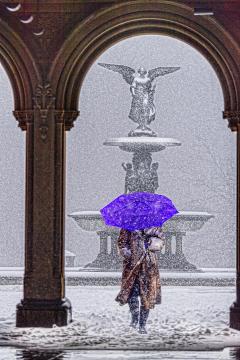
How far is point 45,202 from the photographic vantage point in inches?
525

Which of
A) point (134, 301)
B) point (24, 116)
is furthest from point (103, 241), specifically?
point (134, 301)

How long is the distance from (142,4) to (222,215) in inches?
927

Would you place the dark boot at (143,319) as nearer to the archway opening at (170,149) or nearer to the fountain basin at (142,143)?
the fountain basin at (142,143)

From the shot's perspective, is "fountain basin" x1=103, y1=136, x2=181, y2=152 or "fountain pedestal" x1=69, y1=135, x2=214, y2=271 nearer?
"fountain basin" x1=103, y1=136, x2=181, y2=152

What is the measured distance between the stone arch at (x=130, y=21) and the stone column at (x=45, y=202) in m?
0.27

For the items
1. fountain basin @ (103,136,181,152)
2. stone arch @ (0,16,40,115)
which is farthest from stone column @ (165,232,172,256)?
stone arch @ (0,16,40,115)

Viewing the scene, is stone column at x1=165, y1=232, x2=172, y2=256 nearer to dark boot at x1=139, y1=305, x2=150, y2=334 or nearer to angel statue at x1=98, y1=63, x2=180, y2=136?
angel statue at x1=98, y1=63, x2=180, y2=136

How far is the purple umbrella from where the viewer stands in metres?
12.6

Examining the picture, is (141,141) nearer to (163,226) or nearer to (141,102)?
(141,102)

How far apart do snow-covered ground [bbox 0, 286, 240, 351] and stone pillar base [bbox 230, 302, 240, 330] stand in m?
0.12

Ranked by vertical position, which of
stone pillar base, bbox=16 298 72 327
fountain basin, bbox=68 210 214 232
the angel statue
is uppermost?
the angel statue

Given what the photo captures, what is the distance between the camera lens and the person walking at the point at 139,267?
12.8m

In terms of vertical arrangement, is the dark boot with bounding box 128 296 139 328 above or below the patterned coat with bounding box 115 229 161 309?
below

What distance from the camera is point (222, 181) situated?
120 ft
